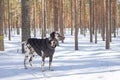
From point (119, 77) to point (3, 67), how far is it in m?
4.63

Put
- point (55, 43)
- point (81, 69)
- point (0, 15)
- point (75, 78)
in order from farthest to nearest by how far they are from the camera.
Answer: point (0, 15), point (81, 69), point (55, 43), point (75, 78)

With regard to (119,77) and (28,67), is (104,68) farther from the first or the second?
(28,67)

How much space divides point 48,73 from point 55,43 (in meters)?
1.04

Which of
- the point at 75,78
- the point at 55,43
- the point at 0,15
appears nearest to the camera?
the point at 75,78

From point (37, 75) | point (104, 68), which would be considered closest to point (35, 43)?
point (37, 75)

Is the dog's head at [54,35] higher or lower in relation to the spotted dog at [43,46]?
higher

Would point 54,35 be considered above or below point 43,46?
above

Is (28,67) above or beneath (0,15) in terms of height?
beneath

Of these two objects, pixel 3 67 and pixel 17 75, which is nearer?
pixel 17 75

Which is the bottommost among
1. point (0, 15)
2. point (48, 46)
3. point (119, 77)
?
point (119, 77)

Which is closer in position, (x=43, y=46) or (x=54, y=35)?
(x=54, y=35)

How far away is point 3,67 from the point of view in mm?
11953

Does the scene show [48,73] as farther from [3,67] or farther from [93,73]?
[3,67]

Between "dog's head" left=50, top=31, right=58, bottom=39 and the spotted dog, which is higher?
"dog's head" left=50, top=31, right=58, bottom=39
